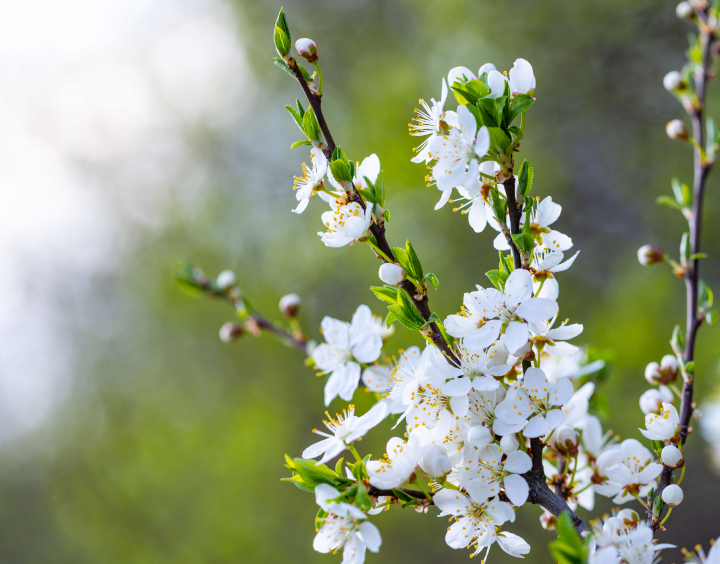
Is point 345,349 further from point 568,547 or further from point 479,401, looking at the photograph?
point 568,547

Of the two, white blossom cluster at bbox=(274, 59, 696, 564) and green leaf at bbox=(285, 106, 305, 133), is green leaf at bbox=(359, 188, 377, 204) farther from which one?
green leaf at bbox=(285, 106, 305, 133)

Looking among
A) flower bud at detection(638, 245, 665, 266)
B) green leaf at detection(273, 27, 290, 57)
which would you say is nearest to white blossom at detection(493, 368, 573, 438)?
green leaf at detection(273, 27, 290, 57)

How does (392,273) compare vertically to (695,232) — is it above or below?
below

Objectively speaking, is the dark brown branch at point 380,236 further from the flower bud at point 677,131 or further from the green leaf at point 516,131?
the flower bud at point 677,131

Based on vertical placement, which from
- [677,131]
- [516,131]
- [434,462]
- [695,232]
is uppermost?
[677,131]

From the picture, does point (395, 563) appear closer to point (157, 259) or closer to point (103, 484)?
point (103, 484)

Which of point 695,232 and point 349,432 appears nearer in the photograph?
point 349,432

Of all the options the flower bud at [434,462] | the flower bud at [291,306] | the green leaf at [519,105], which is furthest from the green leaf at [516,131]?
the flower bud at [291,306]

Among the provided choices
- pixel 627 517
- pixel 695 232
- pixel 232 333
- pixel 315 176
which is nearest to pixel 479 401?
pixel 627 517

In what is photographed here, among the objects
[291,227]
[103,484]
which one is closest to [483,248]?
[291,227]
